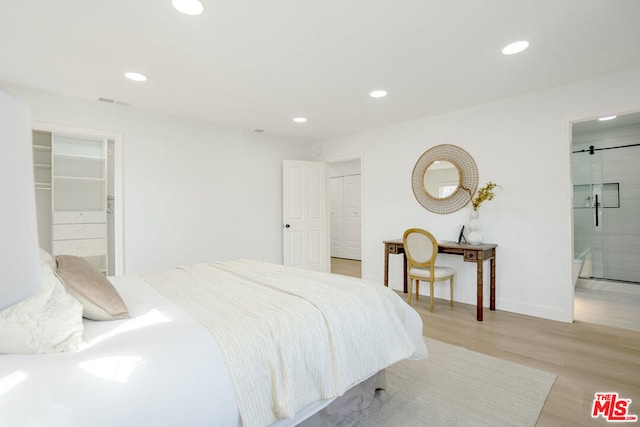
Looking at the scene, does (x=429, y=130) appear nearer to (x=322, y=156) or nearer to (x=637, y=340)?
(x=322, y=156)

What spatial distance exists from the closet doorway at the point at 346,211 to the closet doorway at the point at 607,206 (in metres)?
4.27

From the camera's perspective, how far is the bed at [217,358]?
0.98m

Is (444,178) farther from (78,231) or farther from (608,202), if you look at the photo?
(78,231)

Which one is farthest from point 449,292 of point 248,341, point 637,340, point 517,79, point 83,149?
point 83,149

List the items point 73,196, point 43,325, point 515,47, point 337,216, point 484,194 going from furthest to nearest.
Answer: point 337,216 < point 73,196 < point 484,194 < point 515,47 < point 43,325

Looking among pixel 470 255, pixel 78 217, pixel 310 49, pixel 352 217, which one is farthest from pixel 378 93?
pixel 352 217

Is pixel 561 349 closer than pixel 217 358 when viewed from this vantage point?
No

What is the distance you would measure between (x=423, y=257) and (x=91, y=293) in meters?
3.13

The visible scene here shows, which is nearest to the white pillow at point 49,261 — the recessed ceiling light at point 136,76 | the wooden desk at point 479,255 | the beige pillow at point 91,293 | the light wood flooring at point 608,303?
the beige pillow at point 91,293

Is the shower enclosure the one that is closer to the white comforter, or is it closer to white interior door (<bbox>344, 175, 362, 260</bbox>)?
white interior door (<bbox>344, 175, 362, 260</bbox>)

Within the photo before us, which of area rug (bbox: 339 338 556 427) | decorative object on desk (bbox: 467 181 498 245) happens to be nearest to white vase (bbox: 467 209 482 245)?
decorative object on desk (bbox: 467 181 498 245)

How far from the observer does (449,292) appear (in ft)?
13.5

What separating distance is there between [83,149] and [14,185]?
491cm

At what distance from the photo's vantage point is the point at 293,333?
1.41 m
